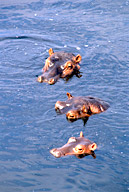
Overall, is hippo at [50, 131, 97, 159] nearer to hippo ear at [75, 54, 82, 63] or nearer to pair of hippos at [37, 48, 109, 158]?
pair of hippos at [37, 48, 109, 158]

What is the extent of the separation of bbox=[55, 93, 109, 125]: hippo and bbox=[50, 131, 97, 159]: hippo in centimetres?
132

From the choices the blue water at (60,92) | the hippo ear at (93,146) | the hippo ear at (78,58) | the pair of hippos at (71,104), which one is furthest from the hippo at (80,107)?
the hippo ear at (78,58)

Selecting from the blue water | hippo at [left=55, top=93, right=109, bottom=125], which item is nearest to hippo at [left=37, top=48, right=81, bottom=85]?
the blue water

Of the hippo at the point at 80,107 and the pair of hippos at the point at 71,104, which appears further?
the hippo at the point at 80,107

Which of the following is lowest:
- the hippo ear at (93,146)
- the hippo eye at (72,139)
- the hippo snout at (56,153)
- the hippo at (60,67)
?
the hippo snout at (56,153)

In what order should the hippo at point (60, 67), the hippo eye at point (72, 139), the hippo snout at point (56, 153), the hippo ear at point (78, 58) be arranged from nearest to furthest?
the hippo snout at point (56, 153) → the hippo eye at point (72, 139) → the hippo at point (60, 67) → the hippo ear at point (78, 58)

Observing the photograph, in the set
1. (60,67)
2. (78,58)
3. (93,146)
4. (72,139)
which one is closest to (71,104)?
(72,139)

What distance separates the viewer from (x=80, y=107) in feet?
31.5

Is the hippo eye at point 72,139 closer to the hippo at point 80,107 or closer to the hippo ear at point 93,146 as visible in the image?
the hippo ear at point 93,146

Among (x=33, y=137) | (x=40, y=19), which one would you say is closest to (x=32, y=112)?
(x=33, y=137)

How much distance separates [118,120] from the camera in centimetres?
948

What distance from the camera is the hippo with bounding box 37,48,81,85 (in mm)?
11492

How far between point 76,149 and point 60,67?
14.2ft

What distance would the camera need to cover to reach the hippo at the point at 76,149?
804cm
